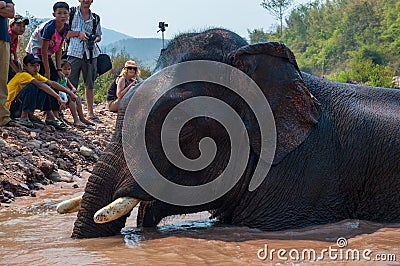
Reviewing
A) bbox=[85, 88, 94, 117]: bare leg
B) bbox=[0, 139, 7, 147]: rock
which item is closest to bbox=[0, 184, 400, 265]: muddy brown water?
bbox=[0, 139, 7, 147]: rock

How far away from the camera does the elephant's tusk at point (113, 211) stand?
15.7 ft

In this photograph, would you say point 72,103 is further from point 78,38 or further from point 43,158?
point 43,158

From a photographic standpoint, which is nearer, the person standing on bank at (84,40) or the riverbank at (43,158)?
the riverbank at (43,158)

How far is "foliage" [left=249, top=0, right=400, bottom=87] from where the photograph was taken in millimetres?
70500

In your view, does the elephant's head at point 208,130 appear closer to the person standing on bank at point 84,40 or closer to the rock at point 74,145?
the rock at point 74,145

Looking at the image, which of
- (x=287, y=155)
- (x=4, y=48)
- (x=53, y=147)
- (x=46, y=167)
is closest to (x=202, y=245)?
(x=287, y=155)

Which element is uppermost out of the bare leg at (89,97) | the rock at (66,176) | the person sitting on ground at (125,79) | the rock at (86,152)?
the person sitting on ground at (125,79)

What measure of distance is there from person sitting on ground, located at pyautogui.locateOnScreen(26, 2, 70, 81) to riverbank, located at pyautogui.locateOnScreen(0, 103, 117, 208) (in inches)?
46.1

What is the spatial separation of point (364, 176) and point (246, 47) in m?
1.48

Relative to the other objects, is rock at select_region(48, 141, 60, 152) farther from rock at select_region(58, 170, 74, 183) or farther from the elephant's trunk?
the elephant's trunk

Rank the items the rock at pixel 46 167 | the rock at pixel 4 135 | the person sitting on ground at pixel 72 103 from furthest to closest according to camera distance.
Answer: the person sitting on ground at pixel 72 103, the rock at pixel 4 135, the rock at pixel 46 167

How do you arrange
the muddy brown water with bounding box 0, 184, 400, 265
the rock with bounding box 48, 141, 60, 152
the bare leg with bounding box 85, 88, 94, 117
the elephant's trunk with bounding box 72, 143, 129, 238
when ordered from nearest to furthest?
the muddy brown water with bounding box 0, 184, 400, 265 < the elephant's trunk with bounding box 72, 143, 129, 238 < the rock with bounding box 48, 141, 60, 152 < the bare leg with bounding box 85, 88, 94, 117

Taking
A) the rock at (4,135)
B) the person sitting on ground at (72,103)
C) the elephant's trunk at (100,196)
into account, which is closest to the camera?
the elephant's trunk at (100,196)

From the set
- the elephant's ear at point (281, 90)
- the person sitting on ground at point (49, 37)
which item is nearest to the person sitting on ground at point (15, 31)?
the person sitting on ground at point (49, 37)
